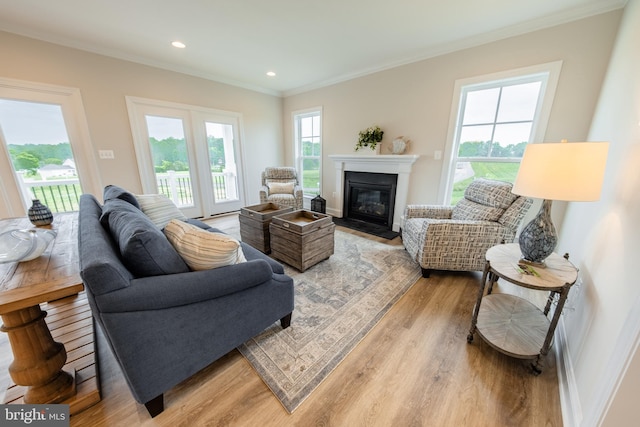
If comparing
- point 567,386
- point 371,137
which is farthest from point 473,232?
point 371,137

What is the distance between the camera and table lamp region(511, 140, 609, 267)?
3.64ft

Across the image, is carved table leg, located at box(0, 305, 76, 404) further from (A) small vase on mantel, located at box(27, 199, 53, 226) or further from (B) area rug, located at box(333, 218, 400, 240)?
(B) area rug, located at box(333, 218, 400, 240)

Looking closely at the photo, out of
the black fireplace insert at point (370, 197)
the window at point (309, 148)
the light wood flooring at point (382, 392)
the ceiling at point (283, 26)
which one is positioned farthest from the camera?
the window at point (309, 148)

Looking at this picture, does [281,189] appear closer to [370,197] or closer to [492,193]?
[370,197]

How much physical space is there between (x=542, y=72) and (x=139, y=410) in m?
4.17

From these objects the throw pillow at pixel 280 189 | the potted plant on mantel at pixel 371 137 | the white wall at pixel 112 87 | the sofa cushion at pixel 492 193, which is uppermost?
the white wall at pixel 112 87

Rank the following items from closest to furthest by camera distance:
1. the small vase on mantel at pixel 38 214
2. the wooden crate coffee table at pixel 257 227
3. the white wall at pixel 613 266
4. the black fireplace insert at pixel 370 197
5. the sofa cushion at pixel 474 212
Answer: the white wall at pixel 613 266
the small vase on mantel at pixel 38 214
the sofa cushion at pixel 474 212
the wooden crate coffee table at pixel 257 227
the black fireplace insert at pixel 370 197

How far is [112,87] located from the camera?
3.06 metres

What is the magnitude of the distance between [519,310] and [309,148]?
13.8 ft

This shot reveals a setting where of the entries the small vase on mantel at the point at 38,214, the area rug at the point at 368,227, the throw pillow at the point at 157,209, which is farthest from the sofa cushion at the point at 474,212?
the small vase on mantel at the point at 38,214

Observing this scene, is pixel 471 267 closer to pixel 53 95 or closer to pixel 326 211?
pixel 326 211

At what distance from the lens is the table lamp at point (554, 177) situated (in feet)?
3.64

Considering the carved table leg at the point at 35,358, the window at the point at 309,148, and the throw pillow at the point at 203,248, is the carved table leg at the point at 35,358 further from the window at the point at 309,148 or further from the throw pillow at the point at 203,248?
the window at the point at 309,148

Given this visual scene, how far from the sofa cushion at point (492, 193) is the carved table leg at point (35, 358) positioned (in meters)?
3.19
